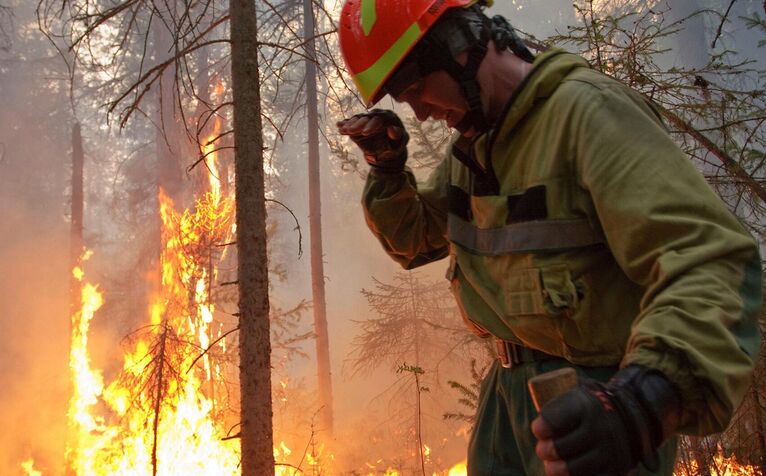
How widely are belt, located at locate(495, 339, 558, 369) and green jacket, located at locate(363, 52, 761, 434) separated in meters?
0.06

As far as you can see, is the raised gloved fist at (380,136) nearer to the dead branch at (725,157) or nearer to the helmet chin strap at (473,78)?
the helmet chin strap at (473,78)

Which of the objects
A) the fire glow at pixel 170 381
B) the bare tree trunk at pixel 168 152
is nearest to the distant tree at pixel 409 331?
the fire glow at pixel 170 381

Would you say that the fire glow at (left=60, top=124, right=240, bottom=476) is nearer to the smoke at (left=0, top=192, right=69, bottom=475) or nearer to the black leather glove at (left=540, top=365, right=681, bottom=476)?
the black leather glove at (left=540, top=365, right=681, bottom=476)

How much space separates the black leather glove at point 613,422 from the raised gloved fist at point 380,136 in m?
1.45

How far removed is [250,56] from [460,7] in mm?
2765

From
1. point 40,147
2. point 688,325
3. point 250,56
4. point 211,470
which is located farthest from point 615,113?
point 40,147

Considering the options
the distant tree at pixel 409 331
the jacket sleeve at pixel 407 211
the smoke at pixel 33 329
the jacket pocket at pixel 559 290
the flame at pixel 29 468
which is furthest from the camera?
the smoke at pixel 33 329

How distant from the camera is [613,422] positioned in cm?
122

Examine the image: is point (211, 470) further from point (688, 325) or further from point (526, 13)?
point (526, 13)

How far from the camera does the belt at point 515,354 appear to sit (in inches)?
75.8

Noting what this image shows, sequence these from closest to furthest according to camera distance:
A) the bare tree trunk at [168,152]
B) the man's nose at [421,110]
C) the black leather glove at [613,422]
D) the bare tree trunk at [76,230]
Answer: the black leather glove at [613,422]
the man's nose at [421,110]
the bare tree trunk at [168,152]
the bare tree trunk at [76,230]

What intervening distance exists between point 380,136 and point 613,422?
1.58m

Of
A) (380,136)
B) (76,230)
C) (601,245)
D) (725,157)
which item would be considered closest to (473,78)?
(380,136)

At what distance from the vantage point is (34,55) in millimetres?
30250
